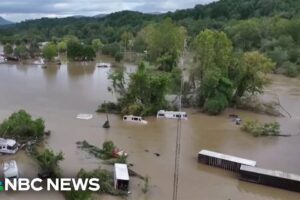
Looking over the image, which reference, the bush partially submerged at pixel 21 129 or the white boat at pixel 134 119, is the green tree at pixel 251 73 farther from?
the bush partially submerged at pixel 21 129

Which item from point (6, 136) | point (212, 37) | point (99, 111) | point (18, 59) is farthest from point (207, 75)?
point (18, 59)

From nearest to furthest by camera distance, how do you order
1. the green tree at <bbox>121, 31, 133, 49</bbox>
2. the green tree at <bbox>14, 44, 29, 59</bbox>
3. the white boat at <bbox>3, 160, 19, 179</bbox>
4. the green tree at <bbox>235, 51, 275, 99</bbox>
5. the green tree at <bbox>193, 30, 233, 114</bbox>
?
the white boat at <bbox>3, 160, 19, 179</bbox> < the green tree at <bbox>193, 30, 233, 114</bbox> < the green tree at <bbox>235, 51, 275, 99</bbox> < the green tree at <bbox>14, 44, 29, 59</bbox> < the green tree at <bbox>121, 31, 133, 49</bbox>

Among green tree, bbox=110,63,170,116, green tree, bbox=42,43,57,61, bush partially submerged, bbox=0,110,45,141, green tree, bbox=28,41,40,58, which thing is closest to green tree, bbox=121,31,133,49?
green tree, bbox=42,43,57,61

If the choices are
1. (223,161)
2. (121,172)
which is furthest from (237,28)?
Answer: (121,172)

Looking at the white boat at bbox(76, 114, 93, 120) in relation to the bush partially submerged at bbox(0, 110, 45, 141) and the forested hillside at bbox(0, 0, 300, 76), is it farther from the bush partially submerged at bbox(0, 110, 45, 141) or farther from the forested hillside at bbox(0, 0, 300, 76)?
the forested hillside at bbox(0, 0, 300, 76)

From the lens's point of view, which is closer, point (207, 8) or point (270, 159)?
point (270, 159)

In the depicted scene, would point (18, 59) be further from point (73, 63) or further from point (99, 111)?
point (99, 111)
